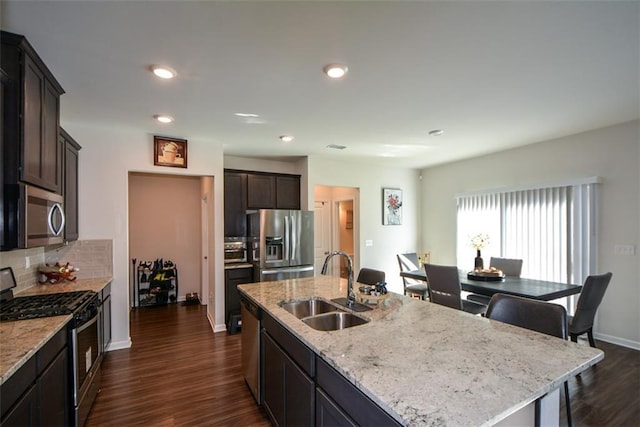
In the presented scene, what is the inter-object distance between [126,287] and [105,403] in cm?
142

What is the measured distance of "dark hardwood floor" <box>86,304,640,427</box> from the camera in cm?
229

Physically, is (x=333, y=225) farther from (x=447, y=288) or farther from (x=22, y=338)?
(x=22, y=338)

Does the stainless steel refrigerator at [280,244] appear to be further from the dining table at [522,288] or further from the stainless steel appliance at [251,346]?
the dining table at [522,288]

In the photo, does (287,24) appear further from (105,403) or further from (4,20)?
(105,403)

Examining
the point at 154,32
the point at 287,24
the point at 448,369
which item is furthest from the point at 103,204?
the point at 448,369

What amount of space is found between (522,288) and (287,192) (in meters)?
3.50

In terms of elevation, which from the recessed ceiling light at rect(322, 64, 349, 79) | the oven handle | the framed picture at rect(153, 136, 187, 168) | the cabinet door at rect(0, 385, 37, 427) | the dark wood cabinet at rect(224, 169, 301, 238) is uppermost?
the recessed ceiling light at rect(322, 64, 349, 79)

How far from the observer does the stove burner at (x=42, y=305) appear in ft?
6.33

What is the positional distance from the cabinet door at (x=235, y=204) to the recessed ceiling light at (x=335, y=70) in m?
2.82

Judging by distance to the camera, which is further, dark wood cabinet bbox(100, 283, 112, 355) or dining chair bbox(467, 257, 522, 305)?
dining chair bbox(467, 257, 522, 305)

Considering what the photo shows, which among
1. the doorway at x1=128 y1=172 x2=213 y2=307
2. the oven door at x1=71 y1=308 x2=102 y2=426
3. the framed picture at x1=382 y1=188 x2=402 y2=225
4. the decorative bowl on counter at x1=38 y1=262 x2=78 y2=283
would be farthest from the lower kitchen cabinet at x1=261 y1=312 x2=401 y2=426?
the framed picture at x1=382 y1=188 x2=402 y2=225

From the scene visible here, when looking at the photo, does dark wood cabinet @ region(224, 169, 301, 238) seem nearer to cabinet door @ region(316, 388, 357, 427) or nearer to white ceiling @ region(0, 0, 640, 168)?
white ceiling @ region(0, 0, 640, 168)

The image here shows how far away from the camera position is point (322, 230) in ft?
21.3

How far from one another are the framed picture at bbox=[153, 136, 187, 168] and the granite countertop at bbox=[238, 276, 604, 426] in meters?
2.83
